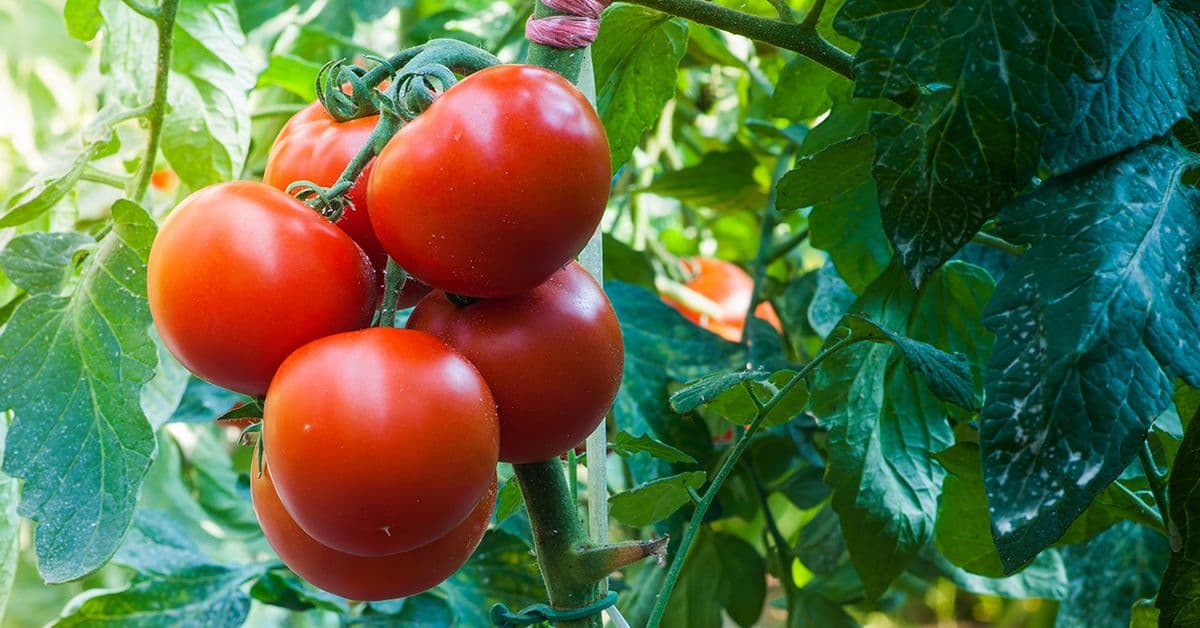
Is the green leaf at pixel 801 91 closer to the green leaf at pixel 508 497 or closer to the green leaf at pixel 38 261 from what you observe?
the green leaf at pixel 508 497

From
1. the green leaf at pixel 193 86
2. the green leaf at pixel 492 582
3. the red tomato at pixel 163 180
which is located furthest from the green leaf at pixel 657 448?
the red tomato at pixel 163 180

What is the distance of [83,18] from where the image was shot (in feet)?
2.21

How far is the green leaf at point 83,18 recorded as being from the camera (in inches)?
26.1

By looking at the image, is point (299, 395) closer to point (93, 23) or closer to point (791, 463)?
point (93, 23)

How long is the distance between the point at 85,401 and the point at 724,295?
0.61m

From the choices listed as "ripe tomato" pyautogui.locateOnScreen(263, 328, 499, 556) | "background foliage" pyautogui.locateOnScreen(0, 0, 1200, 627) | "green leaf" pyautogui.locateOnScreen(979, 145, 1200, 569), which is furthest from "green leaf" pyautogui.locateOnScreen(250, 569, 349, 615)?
"green leaf" pyautogui.locateOnScreen(979, 145, 1200, 569)

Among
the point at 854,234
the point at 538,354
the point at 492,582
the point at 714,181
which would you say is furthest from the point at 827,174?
the point at 714,181

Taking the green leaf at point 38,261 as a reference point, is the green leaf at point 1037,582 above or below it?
below

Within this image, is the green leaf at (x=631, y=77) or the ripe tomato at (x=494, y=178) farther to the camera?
the green leaf at (x=631, y=77)

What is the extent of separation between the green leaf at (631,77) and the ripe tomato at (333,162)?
0.54 feet

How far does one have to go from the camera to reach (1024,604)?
4.68 ft

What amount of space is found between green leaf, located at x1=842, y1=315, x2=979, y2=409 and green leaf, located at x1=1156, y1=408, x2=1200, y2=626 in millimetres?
77

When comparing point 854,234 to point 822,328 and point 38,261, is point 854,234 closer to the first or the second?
point 822,328

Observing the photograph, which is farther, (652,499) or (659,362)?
(659,362)
